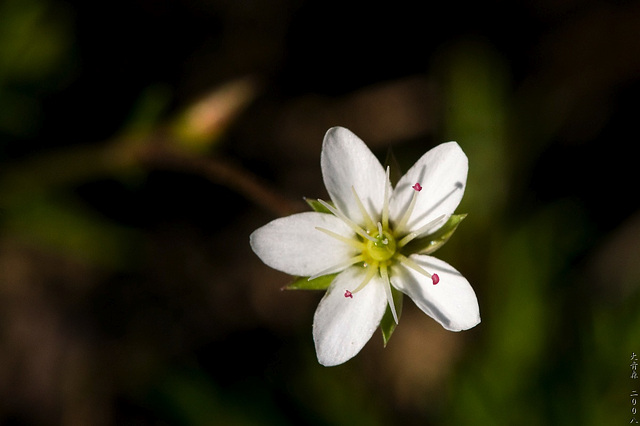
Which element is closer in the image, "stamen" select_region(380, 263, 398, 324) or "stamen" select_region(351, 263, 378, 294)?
"stamen" select_region(380, 263, 398, 324)

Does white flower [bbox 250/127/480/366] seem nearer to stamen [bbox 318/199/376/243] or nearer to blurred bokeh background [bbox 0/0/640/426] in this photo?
stamen [bbox 318/199/376/243]

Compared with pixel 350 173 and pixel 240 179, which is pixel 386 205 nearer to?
pixel 350 173

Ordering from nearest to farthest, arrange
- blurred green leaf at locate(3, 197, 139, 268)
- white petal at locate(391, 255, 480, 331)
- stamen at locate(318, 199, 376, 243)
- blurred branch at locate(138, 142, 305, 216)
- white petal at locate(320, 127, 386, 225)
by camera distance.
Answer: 1. white petal at locate(391, 255, 480, 331)
2. white petal at locate(320, 127, 386, 225)
3. stamen at locate(318, 199, 376, 243)
4. blurred branch at locate(138, 142, 305, 216)
5. blurred green leaf at locate(3, 197, 139, 268)

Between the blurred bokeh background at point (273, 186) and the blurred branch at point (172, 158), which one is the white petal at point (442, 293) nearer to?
the blurred branch at point (172, 158)

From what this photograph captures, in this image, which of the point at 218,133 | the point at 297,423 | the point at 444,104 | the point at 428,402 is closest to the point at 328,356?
the point at 218,133

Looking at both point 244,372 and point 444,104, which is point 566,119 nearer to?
point 444,104

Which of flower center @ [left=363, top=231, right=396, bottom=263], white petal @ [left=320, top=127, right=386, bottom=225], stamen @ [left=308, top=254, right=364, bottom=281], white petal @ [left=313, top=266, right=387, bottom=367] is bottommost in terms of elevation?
white petal @ [left=313, top=266, right=387, bottom=367]

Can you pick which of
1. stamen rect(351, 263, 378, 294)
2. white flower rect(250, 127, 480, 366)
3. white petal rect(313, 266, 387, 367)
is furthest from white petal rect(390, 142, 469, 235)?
white petal rect(313, 266, 387, 367)
